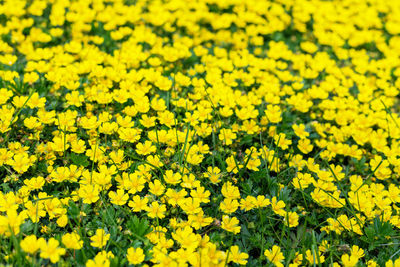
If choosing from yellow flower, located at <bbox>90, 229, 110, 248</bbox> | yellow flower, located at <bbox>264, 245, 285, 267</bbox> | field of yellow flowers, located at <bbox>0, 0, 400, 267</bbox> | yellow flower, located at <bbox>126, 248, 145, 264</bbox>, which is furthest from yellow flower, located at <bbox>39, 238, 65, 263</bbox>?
yellow flower, located at <bbox>264, 245, 285, 267</bbox>

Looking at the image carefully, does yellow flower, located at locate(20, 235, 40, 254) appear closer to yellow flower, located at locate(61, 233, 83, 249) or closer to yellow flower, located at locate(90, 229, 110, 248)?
yellow flower, located at locate(61, 233, 83, 249)

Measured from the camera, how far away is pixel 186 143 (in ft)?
10.2

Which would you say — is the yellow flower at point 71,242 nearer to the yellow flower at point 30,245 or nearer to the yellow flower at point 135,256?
the yellow flower at point 30,245

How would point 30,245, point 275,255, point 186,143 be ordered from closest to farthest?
point 30,245 → point 275,255 → point 186,143

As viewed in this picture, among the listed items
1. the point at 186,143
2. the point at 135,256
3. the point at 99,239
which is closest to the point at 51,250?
the point at 99,239

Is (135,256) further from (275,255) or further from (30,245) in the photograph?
(275,255)

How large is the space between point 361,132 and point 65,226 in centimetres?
275

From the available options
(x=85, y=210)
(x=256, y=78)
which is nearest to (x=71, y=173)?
(x=85, y=210)

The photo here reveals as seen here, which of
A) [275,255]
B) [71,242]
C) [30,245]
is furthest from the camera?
[275,255]

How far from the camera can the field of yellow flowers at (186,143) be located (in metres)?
2.61

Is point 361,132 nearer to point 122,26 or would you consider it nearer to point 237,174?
point 237,174

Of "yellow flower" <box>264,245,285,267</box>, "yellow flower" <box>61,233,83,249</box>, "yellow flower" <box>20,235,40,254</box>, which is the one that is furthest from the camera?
"yellow flower" <box>264,245,285,267</box>

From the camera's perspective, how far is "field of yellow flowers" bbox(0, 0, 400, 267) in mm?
2609

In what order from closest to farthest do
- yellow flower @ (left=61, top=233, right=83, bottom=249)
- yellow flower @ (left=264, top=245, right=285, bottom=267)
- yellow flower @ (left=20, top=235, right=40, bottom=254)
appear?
yellow flower @ (left=20, top=235, right=40, bottom=254) < yellow flower @ (left=61, top=233, right=83, bottom=249) < yellow flower @ (left=264, top=245, right=285, bottom=267)
